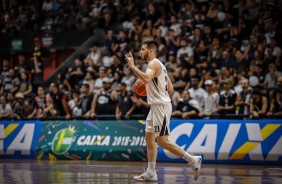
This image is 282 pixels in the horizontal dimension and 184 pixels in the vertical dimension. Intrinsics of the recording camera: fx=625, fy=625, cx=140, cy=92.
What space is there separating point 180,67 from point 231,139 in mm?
4811

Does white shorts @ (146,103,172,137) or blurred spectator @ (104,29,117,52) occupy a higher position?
blurred spectator @ (104,29,117,52)

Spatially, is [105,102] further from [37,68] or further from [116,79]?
[37,68]

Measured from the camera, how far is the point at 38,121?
875 inches

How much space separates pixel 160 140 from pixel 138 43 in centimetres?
1327

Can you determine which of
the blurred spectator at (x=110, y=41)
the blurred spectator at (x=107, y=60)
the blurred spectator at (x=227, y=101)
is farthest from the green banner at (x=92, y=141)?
the blurred spectator at (x=110, y=41)

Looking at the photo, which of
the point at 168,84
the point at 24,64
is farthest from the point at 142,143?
the point at 24,64

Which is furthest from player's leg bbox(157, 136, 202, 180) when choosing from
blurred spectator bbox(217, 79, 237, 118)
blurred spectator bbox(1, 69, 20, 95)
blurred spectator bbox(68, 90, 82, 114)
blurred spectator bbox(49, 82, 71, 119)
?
blurred spectator bbox(1, 69, 20, 95)

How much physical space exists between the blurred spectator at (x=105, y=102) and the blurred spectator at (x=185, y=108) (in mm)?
2588

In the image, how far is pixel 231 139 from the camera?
18.3m

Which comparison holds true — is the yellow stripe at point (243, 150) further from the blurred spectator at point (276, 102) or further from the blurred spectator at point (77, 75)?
the blurred spectator at point (77, 75)

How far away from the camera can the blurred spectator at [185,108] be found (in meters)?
19.4

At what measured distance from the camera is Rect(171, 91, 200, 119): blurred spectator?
19.4 m

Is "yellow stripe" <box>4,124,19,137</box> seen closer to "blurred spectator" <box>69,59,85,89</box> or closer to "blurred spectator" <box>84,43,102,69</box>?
"blurred spectator" <box>69,59,85,89</box>

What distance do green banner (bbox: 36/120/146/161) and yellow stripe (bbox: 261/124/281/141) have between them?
152 inches
